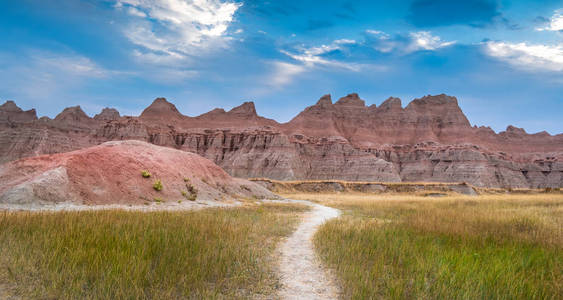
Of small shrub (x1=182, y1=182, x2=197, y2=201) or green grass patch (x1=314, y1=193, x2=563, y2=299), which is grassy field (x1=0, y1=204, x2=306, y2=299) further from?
small shrub (x1=182, y1=182, x2=197, y2=201)

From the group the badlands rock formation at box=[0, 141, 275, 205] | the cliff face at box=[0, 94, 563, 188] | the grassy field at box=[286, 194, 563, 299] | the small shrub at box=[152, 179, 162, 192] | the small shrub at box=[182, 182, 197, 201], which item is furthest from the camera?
the cliff face at box=[0, 94, 563, 188]

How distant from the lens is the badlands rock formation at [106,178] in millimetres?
15656

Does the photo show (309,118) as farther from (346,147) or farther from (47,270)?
(47,270)

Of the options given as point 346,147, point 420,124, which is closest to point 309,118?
point 346,147

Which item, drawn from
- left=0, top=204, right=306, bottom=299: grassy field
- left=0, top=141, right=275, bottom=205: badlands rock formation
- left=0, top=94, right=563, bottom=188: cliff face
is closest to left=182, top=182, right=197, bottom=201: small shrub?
left=0, top=141, right=275, bottom=205: badlands rock formation

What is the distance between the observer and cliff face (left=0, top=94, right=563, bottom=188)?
341 ft

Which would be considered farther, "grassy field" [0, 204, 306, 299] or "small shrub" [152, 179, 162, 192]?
"small shrub" [152, 179, 162, 192]

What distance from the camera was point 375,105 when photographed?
152 meters

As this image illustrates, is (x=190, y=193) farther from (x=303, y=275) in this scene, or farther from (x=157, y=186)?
(x=303, y=275)

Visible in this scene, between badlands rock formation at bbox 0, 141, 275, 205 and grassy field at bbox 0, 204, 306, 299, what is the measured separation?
10254 mm

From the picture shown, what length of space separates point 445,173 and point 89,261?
117 metres

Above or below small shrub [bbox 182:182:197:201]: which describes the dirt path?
above

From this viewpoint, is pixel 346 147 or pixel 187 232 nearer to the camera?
pixel 187 232

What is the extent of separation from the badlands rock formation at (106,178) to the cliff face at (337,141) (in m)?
72.9
